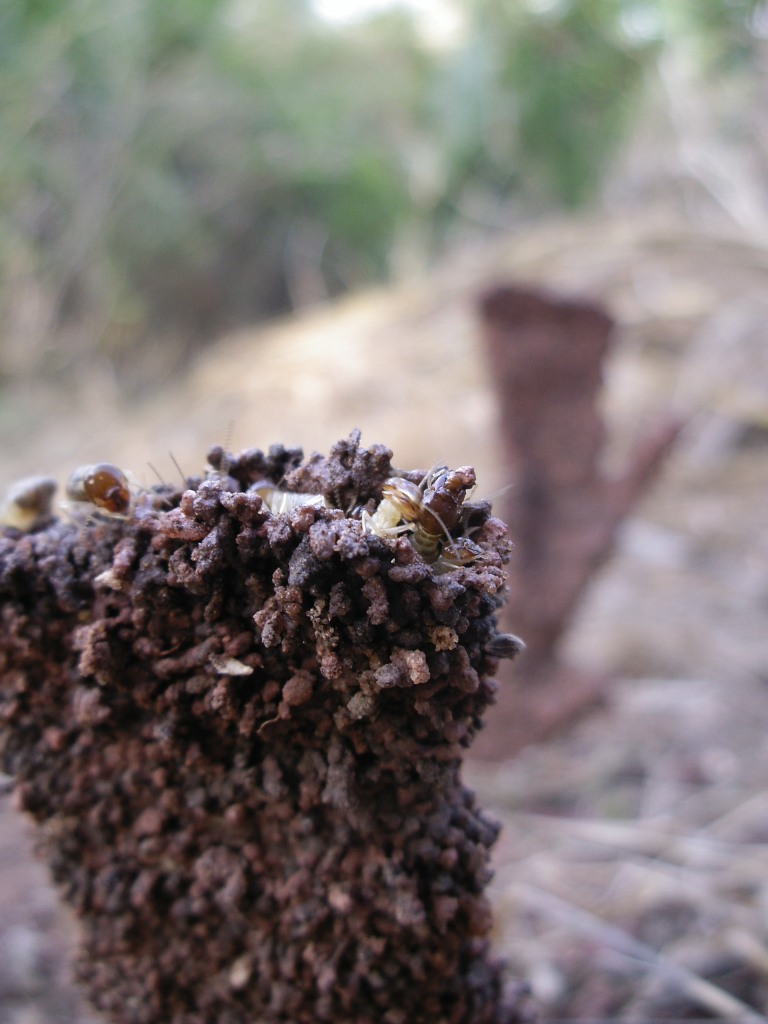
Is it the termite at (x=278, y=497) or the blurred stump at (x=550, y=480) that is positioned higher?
the blurred stump at (x=550, y=480)

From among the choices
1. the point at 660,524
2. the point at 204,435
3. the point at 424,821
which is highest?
the point at 204,435

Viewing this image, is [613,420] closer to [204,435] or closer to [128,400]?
[204,435]

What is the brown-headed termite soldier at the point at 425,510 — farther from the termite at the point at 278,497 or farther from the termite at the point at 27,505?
the termite at the point at 27,505

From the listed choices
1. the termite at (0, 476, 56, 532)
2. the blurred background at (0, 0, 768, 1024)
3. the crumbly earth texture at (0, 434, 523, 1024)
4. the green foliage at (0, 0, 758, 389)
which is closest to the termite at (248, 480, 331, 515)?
the crumbly earth texture at (0, 434, 523, 1024)

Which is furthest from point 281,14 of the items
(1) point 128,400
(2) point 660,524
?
(2) point 660,524

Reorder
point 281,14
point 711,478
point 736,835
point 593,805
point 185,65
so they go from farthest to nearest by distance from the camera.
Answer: point 281,14
point 185,65
point 711,478
point 593,805
point 736,835

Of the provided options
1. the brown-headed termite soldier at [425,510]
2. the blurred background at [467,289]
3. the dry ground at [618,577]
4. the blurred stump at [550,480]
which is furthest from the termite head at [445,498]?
the blurred stump at [550,480]

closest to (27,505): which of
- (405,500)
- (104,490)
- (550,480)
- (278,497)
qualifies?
(104,490)

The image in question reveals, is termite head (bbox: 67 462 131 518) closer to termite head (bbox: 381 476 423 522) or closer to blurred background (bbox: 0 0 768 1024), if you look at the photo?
termite head (bbox: 381 476 423 522)
